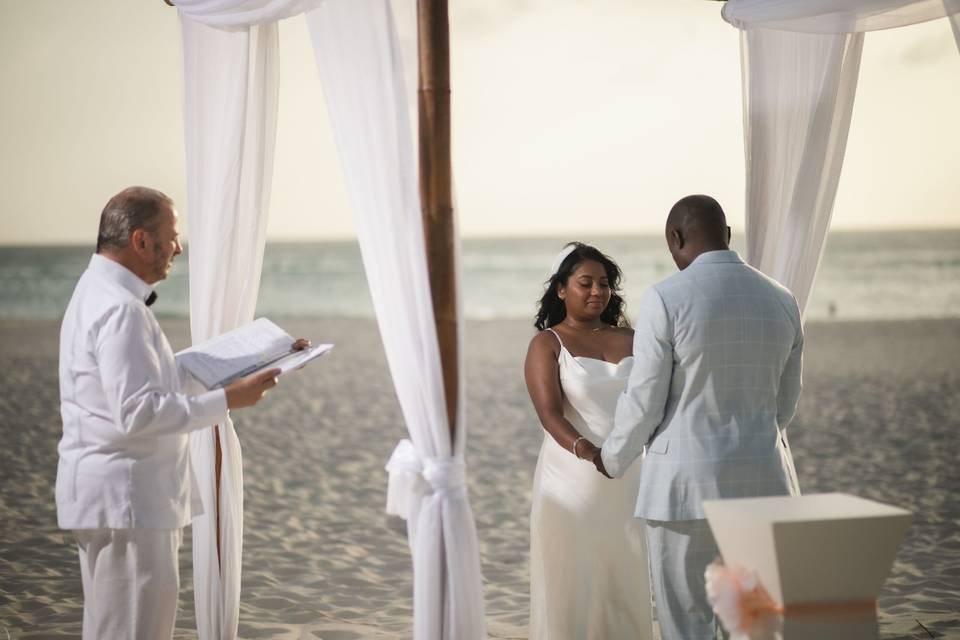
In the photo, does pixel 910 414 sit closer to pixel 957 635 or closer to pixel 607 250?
pixel 957 635

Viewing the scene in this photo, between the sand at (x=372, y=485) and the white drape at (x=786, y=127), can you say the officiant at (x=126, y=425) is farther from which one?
the white drape at (x=786, y=127)

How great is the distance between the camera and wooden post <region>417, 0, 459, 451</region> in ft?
10.00

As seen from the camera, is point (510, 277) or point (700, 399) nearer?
point (700, 399)

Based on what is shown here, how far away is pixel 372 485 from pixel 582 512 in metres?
5.12

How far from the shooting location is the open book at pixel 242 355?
117 inches

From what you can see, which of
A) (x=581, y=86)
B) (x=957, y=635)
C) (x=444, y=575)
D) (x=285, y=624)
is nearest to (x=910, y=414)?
(x=957, y=635)

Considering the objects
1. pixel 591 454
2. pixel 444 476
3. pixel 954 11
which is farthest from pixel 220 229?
pixel 954 11

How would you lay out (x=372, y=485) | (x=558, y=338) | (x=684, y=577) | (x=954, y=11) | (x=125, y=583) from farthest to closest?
(x=372, y=485), (x=558, y=338), (x=954, y=11), (x=684, y=577), (x=125, y=583)

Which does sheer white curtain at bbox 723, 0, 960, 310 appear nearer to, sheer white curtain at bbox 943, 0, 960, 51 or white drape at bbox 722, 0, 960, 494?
white drape at bbox 722, 0, 960, 494

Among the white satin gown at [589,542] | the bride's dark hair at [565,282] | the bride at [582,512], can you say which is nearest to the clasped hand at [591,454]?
the bride at [582,512]

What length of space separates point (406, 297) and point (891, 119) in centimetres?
3073

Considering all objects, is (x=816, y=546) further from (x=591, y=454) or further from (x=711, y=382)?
(x=591, y=454)

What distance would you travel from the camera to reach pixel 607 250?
35.5 metres

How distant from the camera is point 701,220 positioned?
3.00 m
